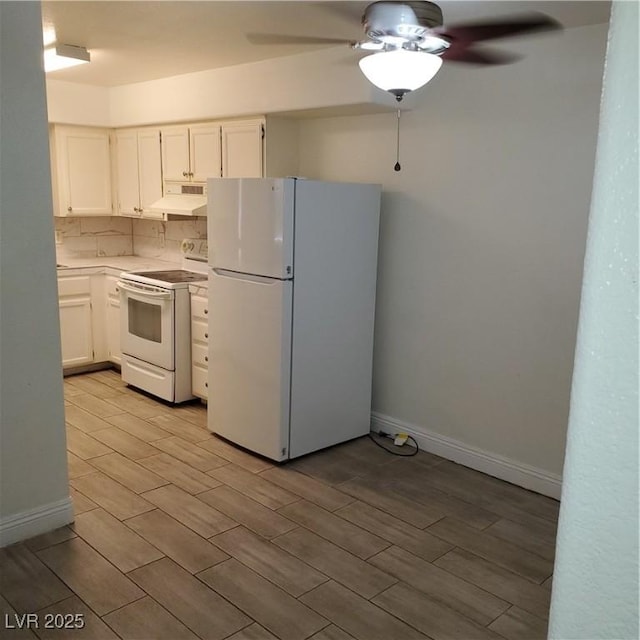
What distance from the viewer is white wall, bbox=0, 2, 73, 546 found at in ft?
8.16

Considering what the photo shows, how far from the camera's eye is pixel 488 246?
3467 millimetres

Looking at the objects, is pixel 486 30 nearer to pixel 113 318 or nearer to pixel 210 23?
pixel 210 23

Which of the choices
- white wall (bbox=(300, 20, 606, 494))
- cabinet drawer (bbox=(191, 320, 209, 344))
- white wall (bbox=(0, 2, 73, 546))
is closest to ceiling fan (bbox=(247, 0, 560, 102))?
white wall (bbox=(300, 20, 606, 494))

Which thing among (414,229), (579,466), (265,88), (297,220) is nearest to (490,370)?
(414,229)

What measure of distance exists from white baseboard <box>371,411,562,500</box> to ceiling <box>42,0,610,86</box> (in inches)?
89.3

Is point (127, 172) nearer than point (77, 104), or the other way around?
point (77, 104)

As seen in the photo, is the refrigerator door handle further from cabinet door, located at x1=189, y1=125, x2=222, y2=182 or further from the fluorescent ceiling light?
the fluorescent ceiling light

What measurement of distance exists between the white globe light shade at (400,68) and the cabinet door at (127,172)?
3.50 m

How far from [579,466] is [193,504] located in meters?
2.85

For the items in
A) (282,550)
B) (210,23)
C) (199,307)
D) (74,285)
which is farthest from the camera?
(74,285)

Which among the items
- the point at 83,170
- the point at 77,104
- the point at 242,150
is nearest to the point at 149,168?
the point at 83,170

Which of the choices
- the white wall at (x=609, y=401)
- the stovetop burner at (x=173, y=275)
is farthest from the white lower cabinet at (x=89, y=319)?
the white wall at (x=609, y=401)

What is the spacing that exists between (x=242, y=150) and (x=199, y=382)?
5.51ft

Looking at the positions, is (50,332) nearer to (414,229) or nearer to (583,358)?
(414,229)
